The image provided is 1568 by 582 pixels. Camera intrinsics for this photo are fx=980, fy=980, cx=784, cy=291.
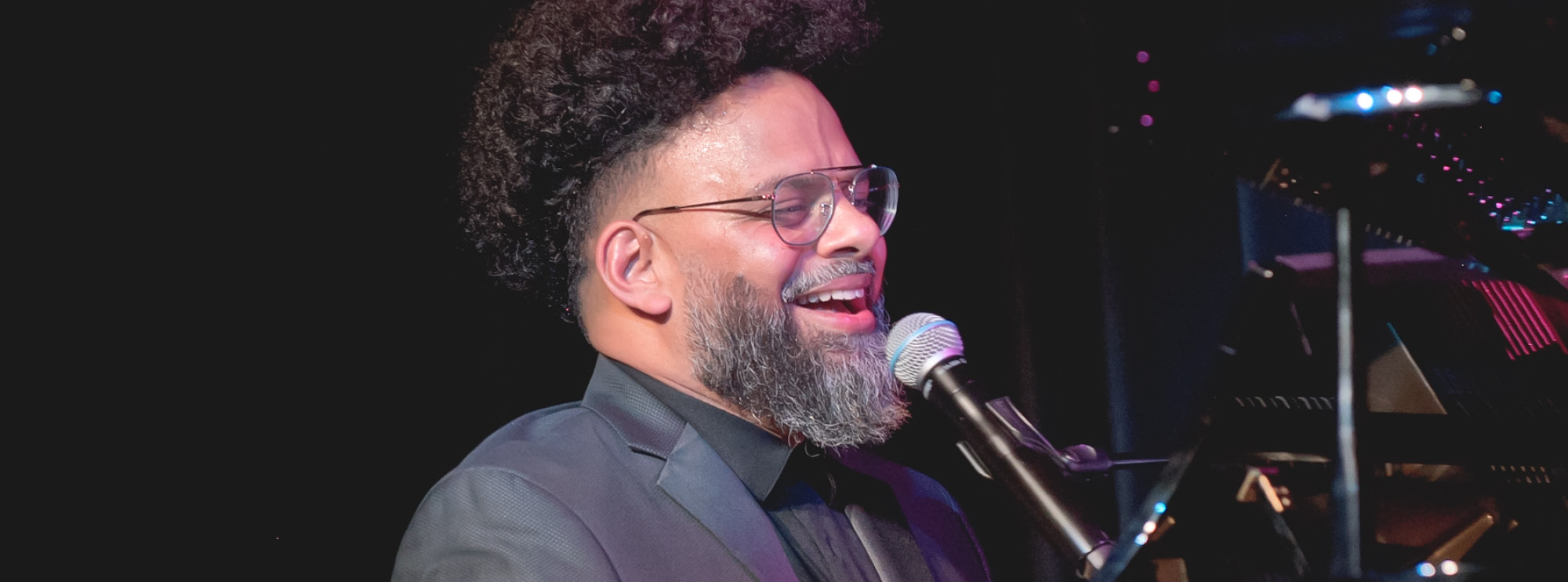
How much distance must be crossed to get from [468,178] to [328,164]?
12.7 inches

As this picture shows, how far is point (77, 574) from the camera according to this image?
1.96m

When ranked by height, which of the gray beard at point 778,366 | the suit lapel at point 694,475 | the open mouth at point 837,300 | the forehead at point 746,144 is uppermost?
the forehead at point 746,144

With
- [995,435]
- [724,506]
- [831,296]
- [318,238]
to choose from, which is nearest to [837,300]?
[831,296]

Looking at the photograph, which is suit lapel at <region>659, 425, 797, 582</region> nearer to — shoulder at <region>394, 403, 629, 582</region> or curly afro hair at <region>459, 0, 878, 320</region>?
shoulder at <region>394, 403, 629, 582</region>

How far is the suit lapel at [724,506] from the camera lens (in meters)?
1.59

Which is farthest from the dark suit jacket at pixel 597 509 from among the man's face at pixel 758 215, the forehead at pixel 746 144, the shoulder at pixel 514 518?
the forehead at pixel 746 144

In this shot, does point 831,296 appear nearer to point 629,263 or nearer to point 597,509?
point 629,263

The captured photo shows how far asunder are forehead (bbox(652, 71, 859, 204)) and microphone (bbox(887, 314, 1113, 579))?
44 cm

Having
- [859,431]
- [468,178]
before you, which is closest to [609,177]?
[468,178]

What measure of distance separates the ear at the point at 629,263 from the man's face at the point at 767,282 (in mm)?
38

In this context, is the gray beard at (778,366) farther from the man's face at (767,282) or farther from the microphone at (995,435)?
the microphone at (995,435)

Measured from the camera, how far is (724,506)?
1654mm

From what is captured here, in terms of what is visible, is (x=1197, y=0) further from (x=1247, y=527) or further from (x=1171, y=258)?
(x=1247, y=527)

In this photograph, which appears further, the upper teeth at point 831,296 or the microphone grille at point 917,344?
the upper teeth at point 831,296
